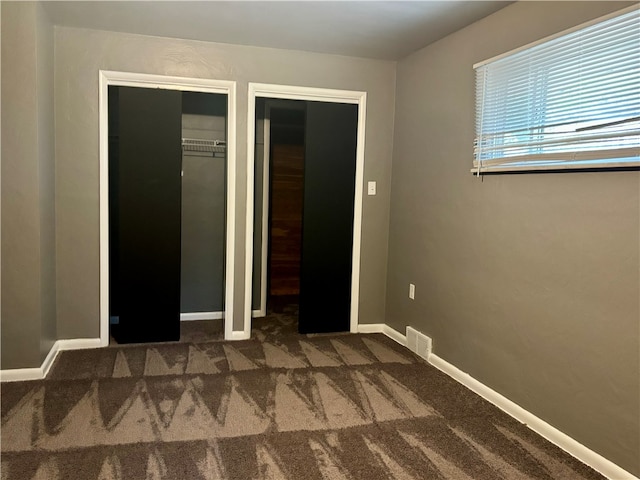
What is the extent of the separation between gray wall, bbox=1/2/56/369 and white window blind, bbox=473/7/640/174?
8.95ft

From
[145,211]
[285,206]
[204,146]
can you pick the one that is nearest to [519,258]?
[145,211]

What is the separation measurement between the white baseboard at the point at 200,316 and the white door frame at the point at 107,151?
67cm

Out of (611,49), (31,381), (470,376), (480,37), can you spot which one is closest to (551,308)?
(470,376)

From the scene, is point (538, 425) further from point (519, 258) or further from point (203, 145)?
point (203, 145)

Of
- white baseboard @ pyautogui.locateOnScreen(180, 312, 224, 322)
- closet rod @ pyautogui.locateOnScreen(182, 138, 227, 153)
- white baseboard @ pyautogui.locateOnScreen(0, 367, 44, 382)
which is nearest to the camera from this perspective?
white baseboard @ pyautogui.locateOnScreen(0, 367, 44, 382)

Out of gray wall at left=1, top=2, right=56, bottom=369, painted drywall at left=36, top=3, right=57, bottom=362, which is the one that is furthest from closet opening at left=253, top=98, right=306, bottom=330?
gray wall at left=1, top=2, right=56, bottom=369

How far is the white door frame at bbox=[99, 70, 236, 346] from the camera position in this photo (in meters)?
3.56

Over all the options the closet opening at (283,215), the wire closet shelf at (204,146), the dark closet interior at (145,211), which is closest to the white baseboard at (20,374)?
the dark closet interior at (145,211)

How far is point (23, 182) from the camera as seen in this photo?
2.98 metres

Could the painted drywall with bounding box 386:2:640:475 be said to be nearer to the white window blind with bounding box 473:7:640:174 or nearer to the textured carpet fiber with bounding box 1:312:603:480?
the white window blind with bounding box 473:7:640:174

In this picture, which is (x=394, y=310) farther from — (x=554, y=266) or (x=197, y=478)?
(x=197, y=478)

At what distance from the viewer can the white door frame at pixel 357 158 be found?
12.6 ft

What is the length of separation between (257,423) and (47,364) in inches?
63.8

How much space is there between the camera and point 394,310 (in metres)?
4.15
